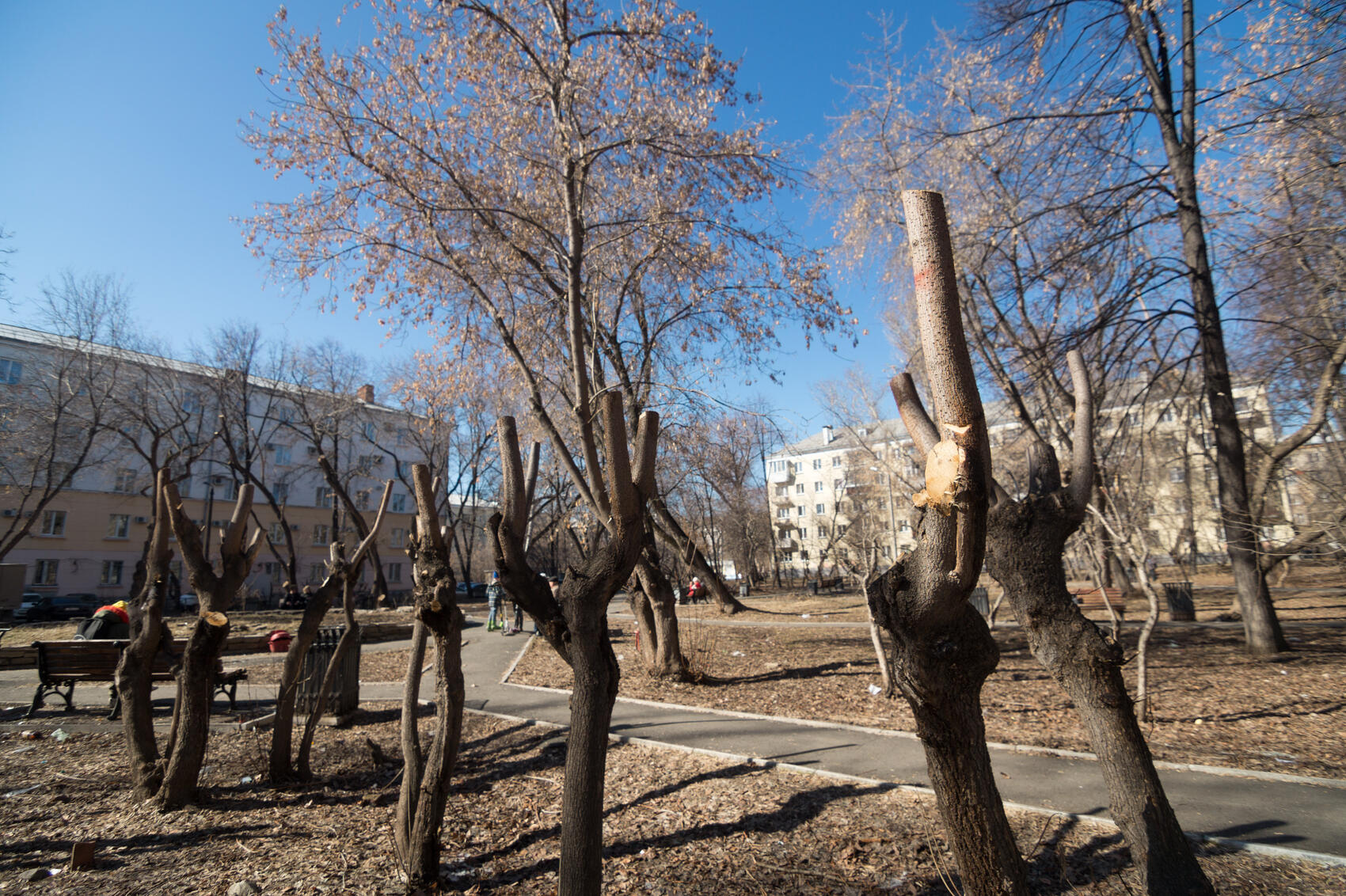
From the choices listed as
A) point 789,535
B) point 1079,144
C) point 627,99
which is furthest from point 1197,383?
point 789,535

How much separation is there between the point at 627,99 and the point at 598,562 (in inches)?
255

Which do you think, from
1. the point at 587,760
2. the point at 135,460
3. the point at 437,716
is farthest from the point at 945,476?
the point at 135,460

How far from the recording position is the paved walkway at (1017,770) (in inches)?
171

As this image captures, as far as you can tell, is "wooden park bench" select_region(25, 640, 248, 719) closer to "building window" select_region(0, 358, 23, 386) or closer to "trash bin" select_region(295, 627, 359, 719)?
"trash bin" select_region(295, 627, 359, 719)

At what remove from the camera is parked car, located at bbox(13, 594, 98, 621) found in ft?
88.9

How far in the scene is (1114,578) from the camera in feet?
68.6

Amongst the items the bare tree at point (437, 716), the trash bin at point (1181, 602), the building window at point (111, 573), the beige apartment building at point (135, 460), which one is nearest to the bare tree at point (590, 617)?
the bare tree at point (437, 716)

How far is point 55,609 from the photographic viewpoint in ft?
92.9

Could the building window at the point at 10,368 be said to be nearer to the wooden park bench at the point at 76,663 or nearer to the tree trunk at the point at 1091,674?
the wooden park bench at the point at 76,663

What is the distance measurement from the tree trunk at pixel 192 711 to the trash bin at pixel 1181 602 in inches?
706

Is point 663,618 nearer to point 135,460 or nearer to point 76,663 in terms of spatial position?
point 76,663

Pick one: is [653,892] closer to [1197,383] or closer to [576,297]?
[576,297]

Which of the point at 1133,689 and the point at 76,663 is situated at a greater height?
the point at 76,663

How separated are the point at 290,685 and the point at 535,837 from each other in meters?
2.64
